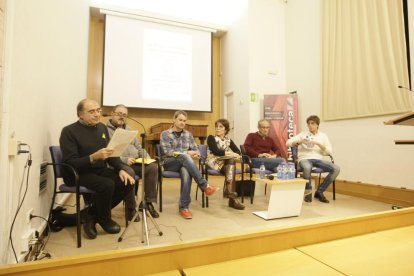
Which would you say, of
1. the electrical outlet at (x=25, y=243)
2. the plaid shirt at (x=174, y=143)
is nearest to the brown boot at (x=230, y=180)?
the plaid shirt at (x=174, y=143)

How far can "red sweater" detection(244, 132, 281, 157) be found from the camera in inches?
130

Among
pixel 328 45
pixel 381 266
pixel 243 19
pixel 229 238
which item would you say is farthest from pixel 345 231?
pixel 243 19

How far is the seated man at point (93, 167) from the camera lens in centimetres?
187

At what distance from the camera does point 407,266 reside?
1.03 meters

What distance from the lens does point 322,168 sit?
10.6 feet

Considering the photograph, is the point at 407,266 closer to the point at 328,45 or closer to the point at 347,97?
the point at 347,97

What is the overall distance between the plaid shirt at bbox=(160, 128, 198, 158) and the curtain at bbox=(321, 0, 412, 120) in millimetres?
2583

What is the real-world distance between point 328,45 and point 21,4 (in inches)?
167

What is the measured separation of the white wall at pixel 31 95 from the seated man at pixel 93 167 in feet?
0.74

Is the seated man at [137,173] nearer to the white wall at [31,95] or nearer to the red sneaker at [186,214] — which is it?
the red sneaker at [186,214]

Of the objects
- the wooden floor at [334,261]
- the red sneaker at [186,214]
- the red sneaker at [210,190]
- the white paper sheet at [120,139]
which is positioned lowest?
the red sneaker at [186,214]

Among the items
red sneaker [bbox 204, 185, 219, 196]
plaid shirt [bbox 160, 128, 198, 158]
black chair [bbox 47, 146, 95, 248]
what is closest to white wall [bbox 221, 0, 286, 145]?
plaid shirt [bbox 160, 128, 198, 158]

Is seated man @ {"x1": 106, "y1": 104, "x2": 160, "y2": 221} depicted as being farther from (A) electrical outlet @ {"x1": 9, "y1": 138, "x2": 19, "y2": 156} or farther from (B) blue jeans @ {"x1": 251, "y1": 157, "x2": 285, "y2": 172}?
(B) blue jeans @ {"x1": 251, "y1": 157, "x2": 285, "y2": 172}

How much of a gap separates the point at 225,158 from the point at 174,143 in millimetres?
597
